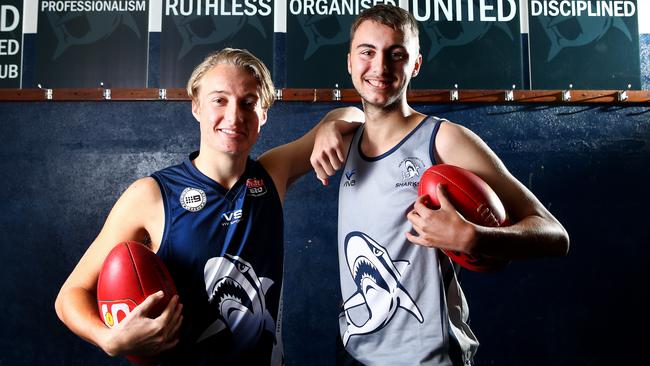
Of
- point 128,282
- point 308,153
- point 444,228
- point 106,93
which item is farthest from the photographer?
point 106,93

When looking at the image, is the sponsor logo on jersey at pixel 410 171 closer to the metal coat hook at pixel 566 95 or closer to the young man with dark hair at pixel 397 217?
the young man with dark hair at pixel 397 217

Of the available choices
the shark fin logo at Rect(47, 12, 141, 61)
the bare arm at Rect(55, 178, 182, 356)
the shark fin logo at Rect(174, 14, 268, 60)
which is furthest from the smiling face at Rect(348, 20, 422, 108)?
the shark fin logo at Rect(47, 12, 141, 61)

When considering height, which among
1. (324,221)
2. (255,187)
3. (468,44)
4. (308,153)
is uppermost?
(468,44)

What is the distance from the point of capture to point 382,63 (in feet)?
4.44

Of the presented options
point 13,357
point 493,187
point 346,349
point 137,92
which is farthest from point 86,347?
point 493,187

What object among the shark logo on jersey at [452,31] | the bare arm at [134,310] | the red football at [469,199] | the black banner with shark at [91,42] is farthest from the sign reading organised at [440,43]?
the red football at [469,199]

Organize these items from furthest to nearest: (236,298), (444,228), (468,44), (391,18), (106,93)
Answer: (468,44) < (106,93) < (391,18) < (236,298) < (444,228)

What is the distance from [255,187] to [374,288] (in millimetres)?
453

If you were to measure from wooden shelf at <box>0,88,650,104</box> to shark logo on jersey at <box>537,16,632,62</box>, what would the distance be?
30 cm

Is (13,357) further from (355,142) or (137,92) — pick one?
(355,142)

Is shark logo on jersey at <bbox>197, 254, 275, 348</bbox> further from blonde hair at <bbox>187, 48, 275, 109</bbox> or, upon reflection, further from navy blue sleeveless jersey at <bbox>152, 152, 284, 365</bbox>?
blonde hair at <bbox>187, 48, 275, 109</bbox>

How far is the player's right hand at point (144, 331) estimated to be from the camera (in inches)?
40.8

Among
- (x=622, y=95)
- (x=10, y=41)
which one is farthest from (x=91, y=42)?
(x=622, y=95)

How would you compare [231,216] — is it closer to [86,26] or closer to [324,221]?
[324,221]
